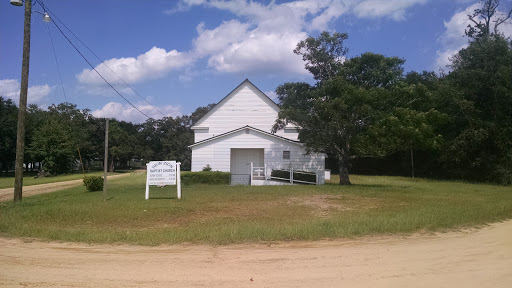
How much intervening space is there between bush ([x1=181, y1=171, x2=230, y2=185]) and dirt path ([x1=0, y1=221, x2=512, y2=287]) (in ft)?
53.8

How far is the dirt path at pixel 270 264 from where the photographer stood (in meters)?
5.73

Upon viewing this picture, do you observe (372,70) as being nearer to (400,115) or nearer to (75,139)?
(400,115)

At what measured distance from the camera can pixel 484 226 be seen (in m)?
10.3

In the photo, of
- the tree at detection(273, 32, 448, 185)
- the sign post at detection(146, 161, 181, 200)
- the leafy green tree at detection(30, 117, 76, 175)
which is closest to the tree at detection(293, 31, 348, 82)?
the tree at detection(273, 32, 448, 185)

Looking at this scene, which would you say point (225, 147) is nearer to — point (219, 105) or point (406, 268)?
point (219, 105)

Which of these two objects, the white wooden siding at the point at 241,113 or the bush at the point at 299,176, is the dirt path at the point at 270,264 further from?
the white wooden siding at the point at 241,113

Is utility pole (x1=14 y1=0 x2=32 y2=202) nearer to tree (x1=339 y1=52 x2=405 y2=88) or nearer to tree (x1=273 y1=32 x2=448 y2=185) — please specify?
tree (x1=273 y1=32 x2=448 y2=185)

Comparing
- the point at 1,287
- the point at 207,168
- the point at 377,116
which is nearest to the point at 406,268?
the point at 1,287

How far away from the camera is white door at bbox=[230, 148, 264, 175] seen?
97.9ft

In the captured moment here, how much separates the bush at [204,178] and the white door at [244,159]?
13.0ft

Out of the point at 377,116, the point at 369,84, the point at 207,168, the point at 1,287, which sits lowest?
the point at 1,287

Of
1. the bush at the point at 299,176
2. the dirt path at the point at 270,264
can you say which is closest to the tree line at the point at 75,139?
the bush at the point at 299,176

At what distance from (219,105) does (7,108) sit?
3672 cm

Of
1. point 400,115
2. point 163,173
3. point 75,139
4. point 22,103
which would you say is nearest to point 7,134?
point 75,139
